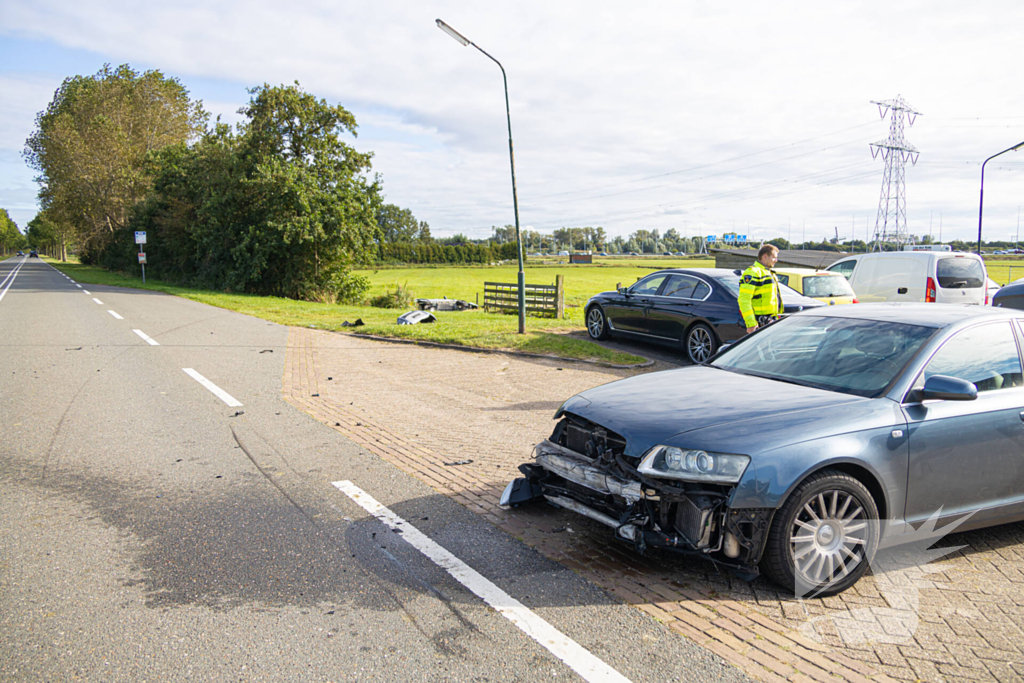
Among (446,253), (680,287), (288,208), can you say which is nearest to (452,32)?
(680,287)

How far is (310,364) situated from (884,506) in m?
9.61

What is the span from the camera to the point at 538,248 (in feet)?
543

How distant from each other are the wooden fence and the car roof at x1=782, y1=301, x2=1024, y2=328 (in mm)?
13849

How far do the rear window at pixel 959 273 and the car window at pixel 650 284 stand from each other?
5459 mm

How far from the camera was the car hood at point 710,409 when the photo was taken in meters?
3.53

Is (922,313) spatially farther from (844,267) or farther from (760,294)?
(844,267)

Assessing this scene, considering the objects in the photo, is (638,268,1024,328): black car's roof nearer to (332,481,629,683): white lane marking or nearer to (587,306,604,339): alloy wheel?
(332,481,629,683): white lane marking

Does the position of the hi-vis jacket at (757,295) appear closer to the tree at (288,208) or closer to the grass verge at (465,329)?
the grass verge at (465,329)

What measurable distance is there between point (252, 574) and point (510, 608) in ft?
4.79

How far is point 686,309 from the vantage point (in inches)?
466

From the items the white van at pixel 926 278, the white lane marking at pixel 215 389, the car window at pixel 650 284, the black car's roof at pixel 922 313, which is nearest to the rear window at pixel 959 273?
the white van at pixel 926 278

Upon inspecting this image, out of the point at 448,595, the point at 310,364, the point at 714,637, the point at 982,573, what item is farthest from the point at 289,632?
the point at 310,364

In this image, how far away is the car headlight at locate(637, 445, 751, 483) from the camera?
3389 millimetres

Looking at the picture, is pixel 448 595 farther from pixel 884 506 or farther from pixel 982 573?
pixel 982 573
